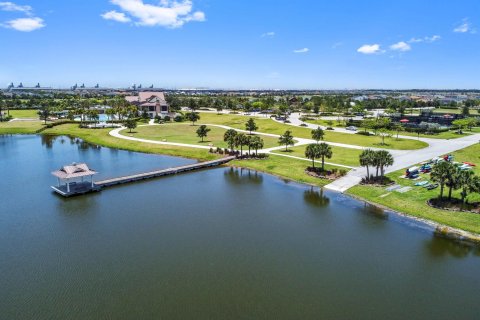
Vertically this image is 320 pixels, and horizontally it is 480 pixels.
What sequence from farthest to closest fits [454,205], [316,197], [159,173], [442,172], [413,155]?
[413,155] < [159,173] < [316,197] < [454,205] < [442,172]

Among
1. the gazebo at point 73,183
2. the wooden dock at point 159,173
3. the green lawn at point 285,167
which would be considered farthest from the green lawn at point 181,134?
the gazebo at point 73,183

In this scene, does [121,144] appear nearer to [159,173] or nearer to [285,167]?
[159,173]

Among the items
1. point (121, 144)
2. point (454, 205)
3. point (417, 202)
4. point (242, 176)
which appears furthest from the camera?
point (121, 144)

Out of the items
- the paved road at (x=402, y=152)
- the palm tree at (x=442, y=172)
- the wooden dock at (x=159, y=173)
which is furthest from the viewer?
the paved road at (x=402, y=152)

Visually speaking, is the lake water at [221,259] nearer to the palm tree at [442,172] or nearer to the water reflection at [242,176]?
the water reflection at [242,176]

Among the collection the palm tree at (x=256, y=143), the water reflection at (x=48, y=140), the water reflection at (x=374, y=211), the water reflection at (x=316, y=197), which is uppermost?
the palm tree at (x=256, y=143)

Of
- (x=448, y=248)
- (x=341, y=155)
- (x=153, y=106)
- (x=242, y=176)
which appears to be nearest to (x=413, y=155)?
(x=341, y=155)

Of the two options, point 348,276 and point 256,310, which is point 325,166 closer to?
point 348,276
